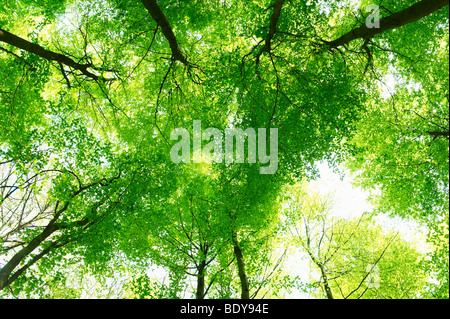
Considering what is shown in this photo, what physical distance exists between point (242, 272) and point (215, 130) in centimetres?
532

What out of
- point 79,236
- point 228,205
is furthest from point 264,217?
point 79,236

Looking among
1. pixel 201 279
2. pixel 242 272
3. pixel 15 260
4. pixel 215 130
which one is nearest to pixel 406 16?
pixel 215 130

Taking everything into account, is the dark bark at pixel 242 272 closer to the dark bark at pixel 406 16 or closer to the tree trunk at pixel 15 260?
the tree trunk at pixel 15 260

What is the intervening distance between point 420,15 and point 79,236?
404 inches

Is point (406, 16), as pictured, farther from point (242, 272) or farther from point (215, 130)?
point (242, 272)

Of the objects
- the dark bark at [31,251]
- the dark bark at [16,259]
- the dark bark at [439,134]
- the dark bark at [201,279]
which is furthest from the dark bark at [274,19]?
the dark bark at [16,259]

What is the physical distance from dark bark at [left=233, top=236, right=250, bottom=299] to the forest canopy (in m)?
0.05

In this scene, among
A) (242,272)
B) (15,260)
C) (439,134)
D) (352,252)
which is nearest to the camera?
(15,260)

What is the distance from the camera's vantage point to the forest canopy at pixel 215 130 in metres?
7.55

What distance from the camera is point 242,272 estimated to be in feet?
32.0

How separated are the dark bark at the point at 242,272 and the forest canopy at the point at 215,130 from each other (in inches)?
2.0

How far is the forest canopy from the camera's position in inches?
297

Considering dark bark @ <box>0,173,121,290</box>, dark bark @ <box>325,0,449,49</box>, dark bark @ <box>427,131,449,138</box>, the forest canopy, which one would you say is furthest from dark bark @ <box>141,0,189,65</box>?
dark bark @ <box>427,131,449,138</box>
